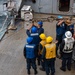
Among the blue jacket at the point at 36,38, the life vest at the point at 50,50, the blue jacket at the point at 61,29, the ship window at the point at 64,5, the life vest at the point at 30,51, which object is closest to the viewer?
the life vest at the point at 50,50

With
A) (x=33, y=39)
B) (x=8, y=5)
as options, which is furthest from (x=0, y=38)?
(x=33, y=39)

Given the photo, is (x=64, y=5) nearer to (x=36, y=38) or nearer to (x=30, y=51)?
(x=36, y=38)

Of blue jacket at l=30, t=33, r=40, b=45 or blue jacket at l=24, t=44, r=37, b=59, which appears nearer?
blue jacket at l=24, t=44, r=37, b=59

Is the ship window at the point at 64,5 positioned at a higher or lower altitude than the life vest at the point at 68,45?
higher

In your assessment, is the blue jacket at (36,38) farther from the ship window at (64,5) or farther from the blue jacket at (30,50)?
the ship window at (64,5)

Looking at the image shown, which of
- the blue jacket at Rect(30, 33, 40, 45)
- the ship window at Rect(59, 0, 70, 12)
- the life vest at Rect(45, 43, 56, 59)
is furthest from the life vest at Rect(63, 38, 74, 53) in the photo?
the ship window at Rect(59, 0, 70, 12)

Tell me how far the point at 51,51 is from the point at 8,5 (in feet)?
16.4

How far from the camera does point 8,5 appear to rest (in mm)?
12664

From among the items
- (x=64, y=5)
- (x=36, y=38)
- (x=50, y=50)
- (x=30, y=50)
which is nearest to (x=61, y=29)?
(x=36, y=38)

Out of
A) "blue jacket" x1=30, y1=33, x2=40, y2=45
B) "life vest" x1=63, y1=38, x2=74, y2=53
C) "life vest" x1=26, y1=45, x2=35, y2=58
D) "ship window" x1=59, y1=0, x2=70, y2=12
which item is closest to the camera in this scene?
"life vest" x1=26, y1=45, x2=35, y2=58

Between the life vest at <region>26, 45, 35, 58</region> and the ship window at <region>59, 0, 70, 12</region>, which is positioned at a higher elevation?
the ship window at <region>59, 0, 70, 12</region>

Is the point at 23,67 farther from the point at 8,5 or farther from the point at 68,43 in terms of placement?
the point at 8,5

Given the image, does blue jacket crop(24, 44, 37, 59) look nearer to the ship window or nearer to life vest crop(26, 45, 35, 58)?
life vest crop(26, 45, 35, 58)

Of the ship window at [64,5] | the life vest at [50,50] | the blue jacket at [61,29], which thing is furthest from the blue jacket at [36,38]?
the ship window at [64,5]
